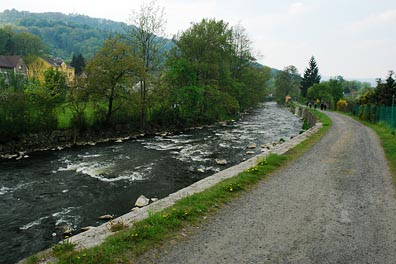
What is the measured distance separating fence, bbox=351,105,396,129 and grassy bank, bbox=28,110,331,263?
2049 centimetres

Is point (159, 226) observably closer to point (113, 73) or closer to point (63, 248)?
point (63, 248)

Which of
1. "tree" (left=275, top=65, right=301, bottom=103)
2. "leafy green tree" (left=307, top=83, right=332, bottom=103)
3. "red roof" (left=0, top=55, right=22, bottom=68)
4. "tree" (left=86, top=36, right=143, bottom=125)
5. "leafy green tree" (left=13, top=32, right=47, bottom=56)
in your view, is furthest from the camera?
"tree" (left=275, top=65, right=301, bottom=103)

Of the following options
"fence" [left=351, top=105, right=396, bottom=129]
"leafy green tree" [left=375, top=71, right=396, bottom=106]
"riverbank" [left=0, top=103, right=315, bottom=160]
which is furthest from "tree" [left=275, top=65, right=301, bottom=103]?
"riverbank" [left=0, top=103, right=315, bottom=160]

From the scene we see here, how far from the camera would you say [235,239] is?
6.03 m

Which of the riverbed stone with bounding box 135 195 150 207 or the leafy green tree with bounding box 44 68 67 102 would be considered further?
the leafy green tree with bounding box 44 68 67 102

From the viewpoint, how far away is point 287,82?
11219 centimetres

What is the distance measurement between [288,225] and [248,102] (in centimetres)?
5125

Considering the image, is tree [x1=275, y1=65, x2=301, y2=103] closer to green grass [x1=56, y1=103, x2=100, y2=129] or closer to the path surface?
green grass [x1=56, y1=103, x2=100, y2=129]

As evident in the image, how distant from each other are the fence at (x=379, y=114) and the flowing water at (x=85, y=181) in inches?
436

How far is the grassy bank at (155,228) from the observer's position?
17.1 feet

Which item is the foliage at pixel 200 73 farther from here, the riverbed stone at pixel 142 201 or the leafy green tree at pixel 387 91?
the riverbed stone at pixel 142 201

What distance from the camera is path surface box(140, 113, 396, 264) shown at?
17.8 feet

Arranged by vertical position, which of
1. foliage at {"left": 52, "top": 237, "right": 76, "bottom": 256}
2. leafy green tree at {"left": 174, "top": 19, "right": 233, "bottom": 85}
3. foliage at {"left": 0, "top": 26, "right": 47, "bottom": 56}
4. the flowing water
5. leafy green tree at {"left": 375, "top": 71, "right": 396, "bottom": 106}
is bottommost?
the flowing water

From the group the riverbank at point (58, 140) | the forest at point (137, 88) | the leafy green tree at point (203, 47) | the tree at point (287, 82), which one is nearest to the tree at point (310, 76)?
the tree at point (287, 82)
